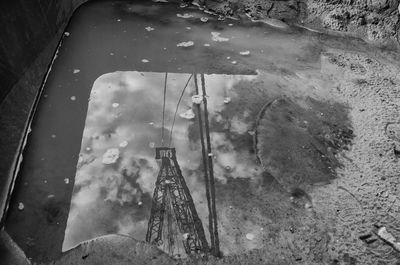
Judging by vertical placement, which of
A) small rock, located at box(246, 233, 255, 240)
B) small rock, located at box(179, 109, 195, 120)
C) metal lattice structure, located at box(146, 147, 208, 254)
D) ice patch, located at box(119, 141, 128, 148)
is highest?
small rock, located at box(179, 109, 195, 120)

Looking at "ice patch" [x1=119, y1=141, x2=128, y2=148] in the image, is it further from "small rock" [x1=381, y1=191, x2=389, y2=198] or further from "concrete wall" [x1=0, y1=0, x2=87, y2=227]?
"small rock" [x1=381, y1=191, x2=389, y2=198]

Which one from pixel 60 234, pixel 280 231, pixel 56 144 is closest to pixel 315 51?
pixel 280 231

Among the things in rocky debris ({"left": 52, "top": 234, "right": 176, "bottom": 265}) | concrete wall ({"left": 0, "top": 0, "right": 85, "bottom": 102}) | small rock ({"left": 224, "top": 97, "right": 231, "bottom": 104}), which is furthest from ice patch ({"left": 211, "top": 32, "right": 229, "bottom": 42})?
rocky debris ({"left": 52, "top": 234, "right": 176, "bottom": 265})

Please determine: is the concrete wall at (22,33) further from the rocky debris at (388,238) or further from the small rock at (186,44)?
the rocky debris at (388,238)

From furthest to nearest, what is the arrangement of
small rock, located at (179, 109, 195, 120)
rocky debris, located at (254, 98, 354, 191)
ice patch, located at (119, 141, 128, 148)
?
1. small rock, located at (179, 109, 195, 120)
2. ice patch, located at (119, 141, 128, 148)
3. rocky debris, located at (254, 98, 354, 191)

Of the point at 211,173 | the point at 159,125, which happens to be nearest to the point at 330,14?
the point at 159,125

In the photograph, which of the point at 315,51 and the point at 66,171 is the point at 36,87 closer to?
the point at 66,171

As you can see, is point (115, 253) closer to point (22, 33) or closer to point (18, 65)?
point (18, 65)
